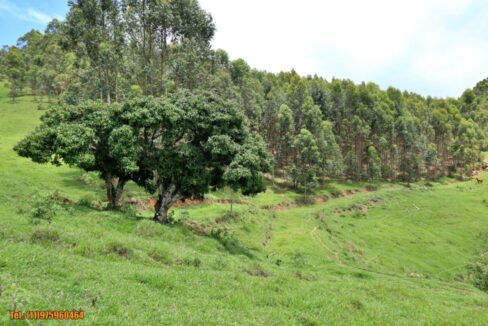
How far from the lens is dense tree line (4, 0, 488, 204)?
131 ft

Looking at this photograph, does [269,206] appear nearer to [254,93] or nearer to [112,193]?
[112,193]

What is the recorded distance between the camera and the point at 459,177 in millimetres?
108688

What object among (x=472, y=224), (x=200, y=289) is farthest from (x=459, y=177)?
(x=200, y=289)

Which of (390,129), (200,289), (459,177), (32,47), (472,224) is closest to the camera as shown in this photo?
(200,289)

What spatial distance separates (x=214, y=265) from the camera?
1806cm

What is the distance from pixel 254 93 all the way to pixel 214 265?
70130 millimetres

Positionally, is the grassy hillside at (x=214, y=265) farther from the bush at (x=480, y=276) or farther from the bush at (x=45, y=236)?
the bush at (x=480, y=276)

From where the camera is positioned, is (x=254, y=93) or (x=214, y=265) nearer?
(x=214, y=265)

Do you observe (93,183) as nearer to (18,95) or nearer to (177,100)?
(177,100)

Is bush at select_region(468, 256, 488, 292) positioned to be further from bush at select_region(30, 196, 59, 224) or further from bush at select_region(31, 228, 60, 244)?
bush at select_region(30, 196, 59, 224)

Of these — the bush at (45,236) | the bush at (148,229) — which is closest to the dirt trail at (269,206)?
the bush at (148,229)

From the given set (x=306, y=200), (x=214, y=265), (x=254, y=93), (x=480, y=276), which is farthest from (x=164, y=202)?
(x=254, y=93)

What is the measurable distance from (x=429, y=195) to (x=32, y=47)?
141661 millimetres

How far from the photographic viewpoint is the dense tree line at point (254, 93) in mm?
39969
